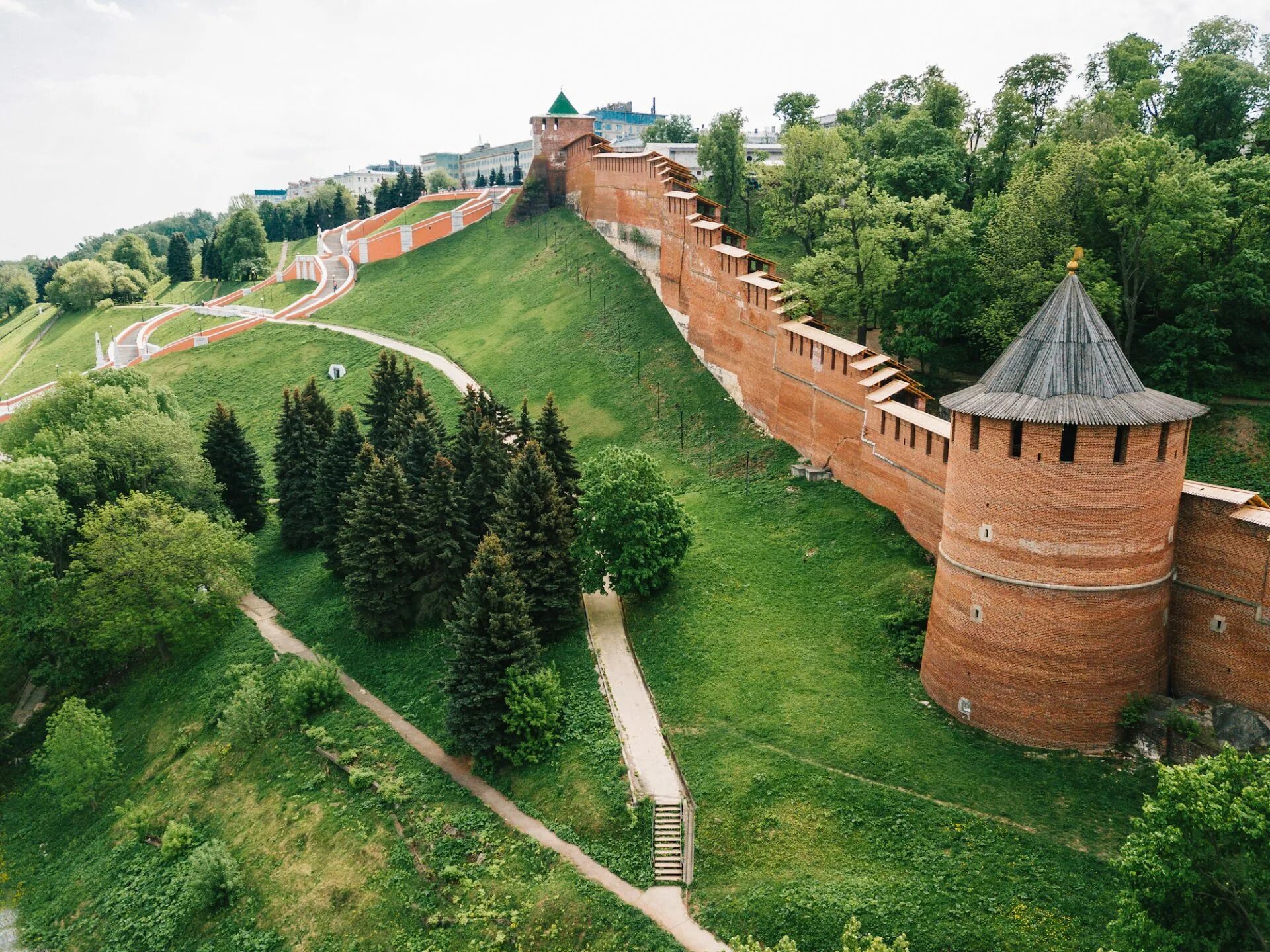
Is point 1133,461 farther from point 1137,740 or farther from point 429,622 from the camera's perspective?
point 429,622

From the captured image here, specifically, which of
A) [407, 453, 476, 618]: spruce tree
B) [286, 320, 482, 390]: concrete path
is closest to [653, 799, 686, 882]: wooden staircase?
[407, 453, 476, 618]: spruce tree

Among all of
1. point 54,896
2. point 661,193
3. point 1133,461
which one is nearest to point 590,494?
point 1133,461

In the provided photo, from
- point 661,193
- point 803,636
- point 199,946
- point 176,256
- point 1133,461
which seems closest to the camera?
point 1133,461

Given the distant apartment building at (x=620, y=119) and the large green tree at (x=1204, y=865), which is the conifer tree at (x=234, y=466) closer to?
the large green tree at (x=1204, y=865)

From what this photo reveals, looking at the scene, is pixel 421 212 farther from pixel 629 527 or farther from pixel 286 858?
pixel 286 858

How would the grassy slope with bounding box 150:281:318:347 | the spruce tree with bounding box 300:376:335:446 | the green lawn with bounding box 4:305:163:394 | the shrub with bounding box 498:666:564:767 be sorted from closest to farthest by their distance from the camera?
the shrub with bounding box 498:666:564:767 → the spruce tree with bounding box 300:376:335:446 → the grassy slope with bounding box 150:281:318:347 → the green lawn with bounding box 4:305:163:394

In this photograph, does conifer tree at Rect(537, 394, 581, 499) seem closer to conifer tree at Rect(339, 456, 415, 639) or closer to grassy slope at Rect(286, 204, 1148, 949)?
grassy slope at Rect(286, 204, 1148, 949)
